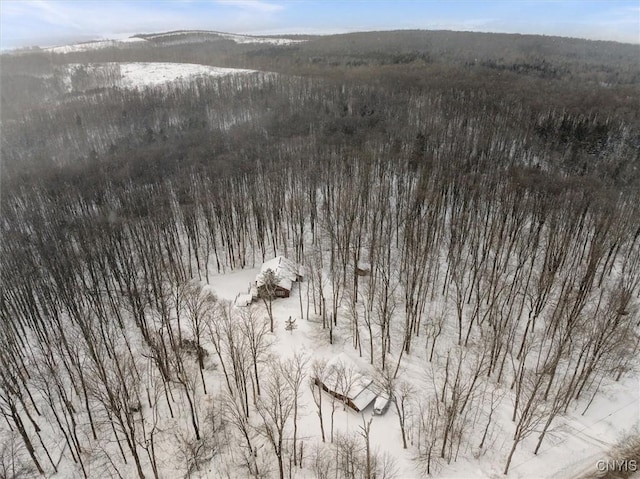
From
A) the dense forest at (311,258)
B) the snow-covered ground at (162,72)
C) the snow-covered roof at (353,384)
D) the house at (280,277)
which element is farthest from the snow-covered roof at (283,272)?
the snow-covered ground at (162,72)

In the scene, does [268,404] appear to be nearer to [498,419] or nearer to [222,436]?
[222,436]

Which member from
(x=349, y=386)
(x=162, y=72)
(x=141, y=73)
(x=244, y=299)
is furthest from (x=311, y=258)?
(x=141, y=73)

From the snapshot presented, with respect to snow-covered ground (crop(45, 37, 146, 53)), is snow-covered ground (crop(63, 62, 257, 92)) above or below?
below

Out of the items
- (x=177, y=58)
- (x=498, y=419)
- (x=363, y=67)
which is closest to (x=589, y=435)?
(x=498, y=419)

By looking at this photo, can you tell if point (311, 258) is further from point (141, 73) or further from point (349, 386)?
point (141, 73)

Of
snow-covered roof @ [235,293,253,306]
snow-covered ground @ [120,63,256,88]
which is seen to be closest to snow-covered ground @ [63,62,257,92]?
snow-covered ground @ [120,63,256,88]

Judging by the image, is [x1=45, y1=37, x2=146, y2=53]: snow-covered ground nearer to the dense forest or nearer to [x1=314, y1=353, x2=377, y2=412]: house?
the dense forest

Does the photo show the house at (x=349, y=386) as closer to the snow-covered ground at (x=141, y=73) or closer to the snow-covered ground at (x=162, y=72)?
the snow-covered ground at (x=141, y=73)

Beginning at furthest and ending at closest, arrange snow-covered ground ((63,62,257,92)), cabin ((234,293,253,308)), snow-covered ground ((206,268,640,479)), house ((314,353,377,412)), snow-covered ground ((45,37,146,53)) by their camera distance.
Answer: snow-covered ground ((45,37,146,53)) < snow-covered ground ((63,62,257,92)) < cabin ((234,293,253,308)) < house ((314,353,377,412)) < snow-covered ground ((206,268,640,479))
